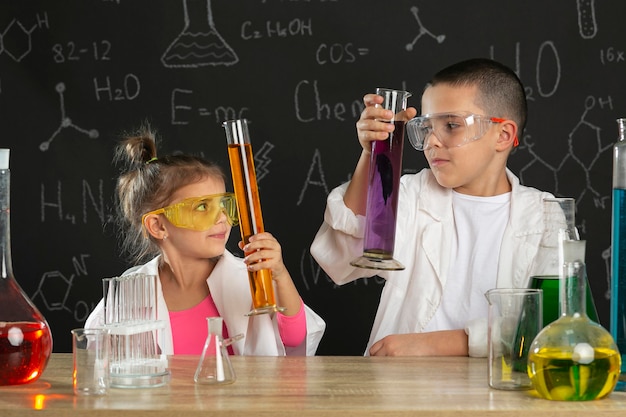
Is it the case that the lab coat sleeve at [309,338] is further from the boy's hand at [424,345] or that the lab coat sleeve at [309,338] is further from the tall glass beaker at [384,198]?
the tall glass beaker at [384,198]

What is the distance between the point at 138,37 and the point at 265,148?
684 millimetres

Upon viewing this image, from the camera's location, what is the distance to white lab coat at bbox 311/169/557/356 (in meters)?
2.09

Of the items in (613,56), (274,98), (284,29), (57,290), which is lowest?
(57,290)

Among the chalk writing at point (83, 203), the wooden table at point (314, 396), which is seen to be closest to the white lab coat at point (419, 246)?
the wooden table at point (314, 396)

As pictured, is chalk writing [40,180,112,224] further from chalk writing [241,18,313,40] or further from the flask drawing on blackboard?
chalk writing [241,18,313,40]

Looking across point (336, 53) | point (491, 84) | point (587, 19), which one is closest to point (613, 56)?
point (587, 19)

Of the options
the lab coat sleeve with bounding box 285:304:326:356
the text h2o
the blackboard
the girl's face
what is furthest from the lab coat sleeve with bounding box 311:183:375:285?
the text h2o

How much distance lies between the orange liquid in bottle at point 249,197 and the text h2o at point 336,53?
2.11 m

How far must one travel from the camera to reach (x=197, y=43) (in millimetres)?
3578

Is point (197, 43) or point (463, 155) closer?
point (463, 155)

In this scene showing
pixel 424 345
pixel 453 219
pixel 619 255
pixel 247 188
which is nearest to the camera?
pixel 619 255

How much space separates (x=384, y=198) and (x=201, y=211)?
55cm

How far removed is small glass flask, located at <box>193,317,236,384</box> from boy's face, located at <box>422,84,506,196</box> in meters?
0.92

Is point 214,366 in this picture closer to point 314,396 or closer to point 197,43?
point 314,396
